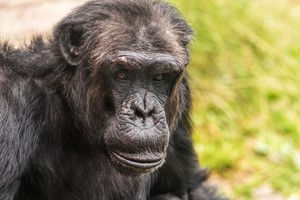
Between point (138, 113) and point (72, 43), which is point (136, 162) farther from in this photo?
point (72, 43)

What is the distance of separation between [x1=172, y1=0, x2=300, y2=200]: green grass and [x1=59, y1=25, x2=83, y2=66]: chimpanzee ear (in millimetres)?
3637

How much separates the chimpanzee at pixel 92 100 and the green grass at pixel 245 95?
10.6ft

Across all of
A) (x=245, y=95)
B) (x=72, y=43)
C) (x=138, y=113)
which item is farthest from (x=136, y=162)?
(x=245, y=95)

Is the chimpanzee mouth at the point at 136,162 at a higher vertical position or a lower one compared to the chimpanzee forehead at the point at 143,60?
lower

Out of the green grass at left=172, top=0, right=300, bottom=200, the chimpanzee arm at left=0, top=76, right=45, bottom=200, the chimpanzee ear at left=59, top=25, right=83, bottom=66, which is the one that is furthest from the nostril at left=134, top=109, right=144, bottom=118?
the green grass at left=172, top=0, right=300, bottom=200

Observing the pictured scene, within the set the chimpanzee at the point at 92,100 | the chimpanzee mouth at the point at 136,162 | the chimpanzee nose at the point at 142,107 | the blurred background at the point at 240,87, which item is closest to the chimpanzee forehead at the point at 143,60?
the chimpanzee at the point at 92,100

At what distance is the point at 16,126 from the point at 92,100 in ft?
1.79

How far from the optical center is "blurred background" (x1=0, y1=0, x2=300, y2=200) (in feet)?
29.1

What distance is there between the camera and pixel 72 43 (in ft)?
18.3

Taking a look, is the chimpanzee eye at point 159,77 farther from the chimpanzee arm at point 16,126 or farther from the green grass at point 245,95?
the green grass at point 245,95

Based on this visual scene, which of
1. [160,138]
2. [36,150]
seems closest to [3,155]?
[36,150]

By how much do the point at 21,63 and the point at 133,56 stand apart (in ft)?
3.26

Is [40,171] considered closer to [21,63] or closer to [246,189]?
[21,63]

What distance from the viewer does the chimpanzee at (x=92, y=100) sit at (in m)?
5.30
